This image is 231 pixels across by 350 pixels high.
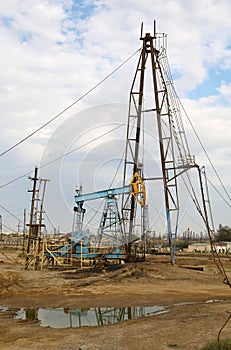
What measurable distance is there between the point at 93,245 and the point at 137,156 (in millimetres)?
6586

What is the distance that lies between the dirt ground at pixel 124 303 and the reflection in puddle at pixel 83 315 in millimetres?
450

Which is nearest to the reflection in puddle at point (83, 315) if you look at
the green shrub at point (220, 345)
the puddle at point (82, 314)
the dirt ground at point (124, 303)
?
the puddle at point (82, 314)

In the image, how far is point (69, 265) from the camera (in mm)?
25125

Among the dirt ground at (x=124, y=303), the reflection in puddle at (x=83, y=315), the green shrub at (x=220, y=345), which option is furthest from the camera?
the reflection in puddle at (x=83, y=315)

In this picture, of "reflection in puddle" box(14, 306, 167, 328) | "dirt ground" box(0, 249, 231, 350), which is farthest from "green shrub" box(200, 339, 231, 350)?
"reflection in puddle" box(14, 306, 167, 328)

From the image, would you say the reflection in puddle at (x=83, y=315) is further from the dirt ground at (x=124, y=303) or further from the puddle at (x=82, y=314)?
the dirt ground at (x=124, y=303)

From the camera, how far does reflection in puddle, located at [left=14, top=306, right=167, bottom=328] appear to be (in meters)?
12.1

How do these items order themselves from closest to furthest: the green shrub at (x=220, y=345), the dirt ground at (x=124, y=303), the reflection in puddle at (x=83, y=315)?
the green shrub at (x=220, y=345), the dirt ground at (x=124, y=303), the reflection in puddle at (x=83, y=315)

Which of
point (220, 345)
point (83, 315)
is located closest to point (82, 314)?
point (83, 315)

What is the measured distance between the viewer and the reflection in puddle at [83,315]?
39.8 feet

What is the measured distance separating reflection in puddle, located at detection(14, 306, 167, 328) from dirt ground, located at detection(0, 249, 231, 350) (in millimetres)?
450

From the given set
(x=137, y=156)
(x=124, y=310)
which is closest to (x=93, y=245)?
(x=137, y=156)

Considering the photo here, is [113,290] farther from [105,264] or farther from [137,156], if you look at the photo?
[137,156]

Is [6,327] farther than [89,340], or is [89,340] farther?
[6,327]
